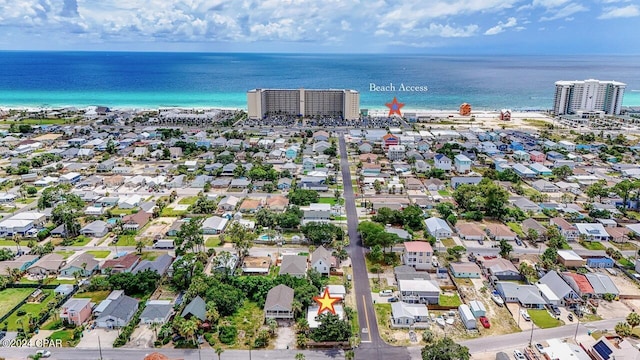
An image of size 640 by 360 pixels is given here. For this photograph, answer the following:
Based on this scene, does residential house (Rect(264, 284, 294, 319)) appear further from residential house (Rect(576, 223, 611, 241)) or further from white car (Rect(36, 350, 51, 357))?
residential house (Rect(576, 223, 611, 241))

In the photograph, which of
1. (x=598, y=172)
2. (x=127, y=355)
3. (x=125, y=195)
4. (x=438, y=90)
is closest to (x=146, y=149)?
(x=125, y=195)

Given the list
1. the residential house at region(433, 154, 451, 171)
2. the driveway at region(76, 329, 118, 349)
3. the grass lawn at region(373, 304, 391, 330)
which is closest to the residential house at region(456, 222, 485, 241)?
the grass lawn at region(373, 304, 391, 330)

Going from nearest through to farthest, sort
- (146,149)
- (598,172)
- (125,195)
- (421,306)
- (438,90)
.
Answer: (421,306)
(125,195)
(598,172)
(146,149)
(438,90)

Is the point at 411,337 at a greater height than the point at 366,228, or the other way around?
the point at 366,228

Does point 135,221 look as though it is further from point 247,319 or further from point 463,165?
point 463,165

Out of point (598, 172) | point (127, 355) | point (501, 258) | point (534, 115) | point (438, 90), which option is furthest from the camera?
point (438, 90)

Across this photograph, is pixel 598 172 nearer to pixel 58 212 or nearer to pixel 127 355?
pixel 127 355

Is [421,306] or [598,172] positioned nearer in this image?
[421,306]
